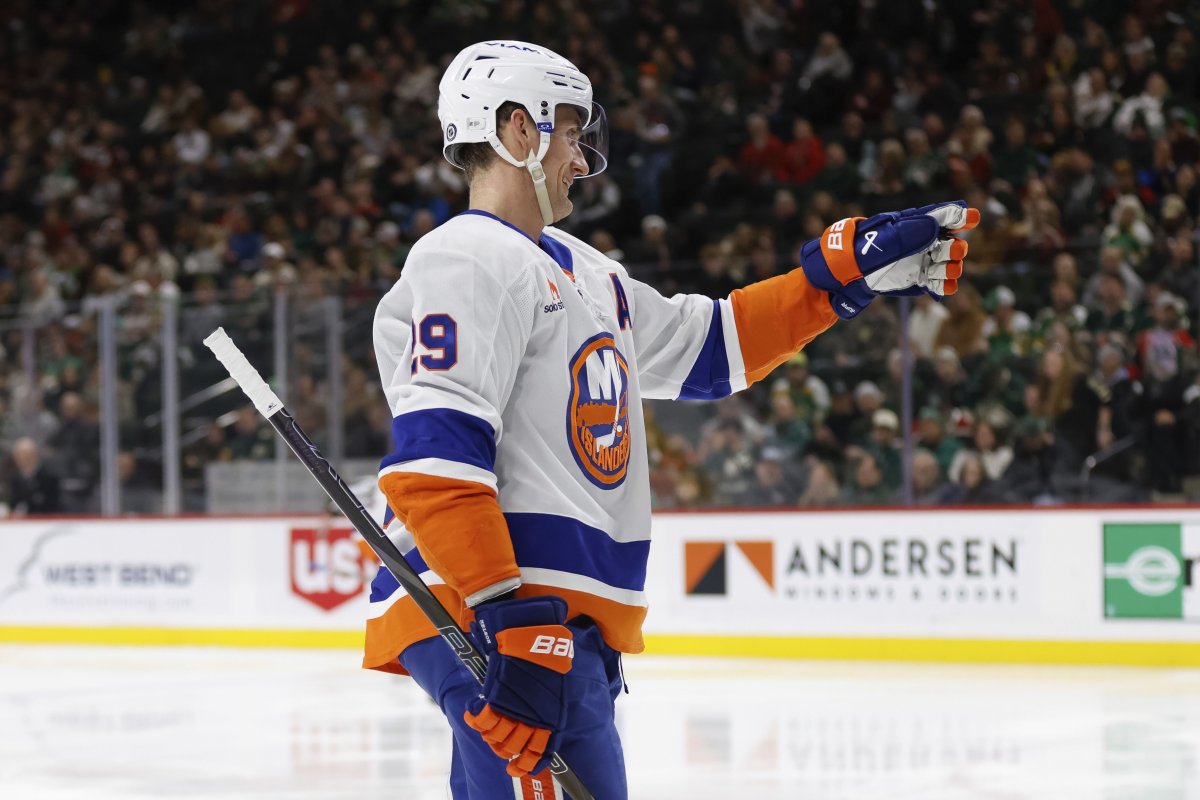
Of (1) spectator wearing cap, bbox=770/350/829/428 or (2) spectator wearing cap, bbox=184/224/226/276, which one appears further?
(2) spectator wearing cap, bbox=184/224/226/276

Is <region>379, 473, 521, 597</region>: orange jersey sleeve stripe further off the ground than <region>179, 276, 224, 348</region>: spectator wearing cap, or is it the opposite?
<region>179, 276, 224, 348</region>: spectator wearing cap

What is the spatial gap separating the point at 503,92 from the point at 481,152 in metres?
0.10

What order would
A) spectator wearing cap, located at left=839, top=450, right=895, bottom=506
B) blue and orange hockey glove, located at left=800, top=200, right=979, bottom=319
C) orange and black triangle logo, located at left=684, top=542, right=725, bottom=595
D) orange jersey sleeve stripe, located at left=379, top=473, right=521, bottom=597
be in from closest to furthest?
orange jersey sleeve stripe, located at left=379, top=473, right=521, bottom=597 < blue and orange hockey glove, located at left=800, top=200, right=979, bottom=319 < spectator wearing cap, located at left=839, top=450, right=895, bottom=506 < orange and black triangle logo, located at left=684, top=542, right=725, bottom=595

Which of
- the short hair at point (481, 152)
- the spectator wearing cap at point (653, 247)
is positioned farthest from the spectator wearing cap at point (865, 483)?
the short hair at point (481, 152)

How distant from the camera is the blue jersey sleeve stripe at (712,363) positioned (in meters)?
2.61

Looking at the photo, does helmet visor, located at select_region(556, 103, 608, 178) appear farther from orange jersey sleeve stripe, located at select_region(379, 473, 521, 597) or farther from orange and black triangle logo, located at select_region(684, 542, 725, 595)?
orange and black triangle logo, located at select_region(684, 542, 725, 595)

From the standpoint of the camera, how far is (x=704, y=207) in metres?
11.1

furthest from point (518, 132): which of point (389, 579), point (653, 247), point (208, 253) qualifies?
point (208, 253)

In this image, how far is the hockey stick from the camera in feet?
6.85

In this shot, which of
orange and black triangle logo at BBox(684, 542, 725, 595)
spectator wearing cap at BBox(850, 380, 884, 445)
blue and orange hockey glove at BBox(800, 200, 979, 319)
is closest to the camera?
blue and orange hockey glove at BBox(800, 200, 979, 319)

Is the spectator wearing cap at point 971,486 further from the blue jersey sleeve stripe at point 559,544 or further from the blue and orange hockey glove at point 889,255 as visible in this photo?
the blue jersey sleeve stripe at point 559,544

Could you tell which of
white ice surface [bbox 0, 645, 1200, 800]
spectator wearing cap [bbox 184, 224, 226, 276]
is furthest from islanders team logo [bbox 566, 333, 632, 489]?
spectator wearing cap [bbox 184, 224, 226, 276]

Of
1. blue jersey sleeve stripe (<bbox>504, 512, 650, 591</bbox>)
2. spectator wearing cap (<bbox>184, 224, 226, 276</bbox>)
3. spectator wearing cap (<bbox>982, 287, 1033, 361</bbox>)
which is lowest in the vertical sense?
blue jersey sleeve stripe (<bbox>504, 512, 650, 591</bbox>)

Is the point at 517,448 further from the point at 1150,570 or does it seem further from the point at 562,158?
the point at 1150,570
